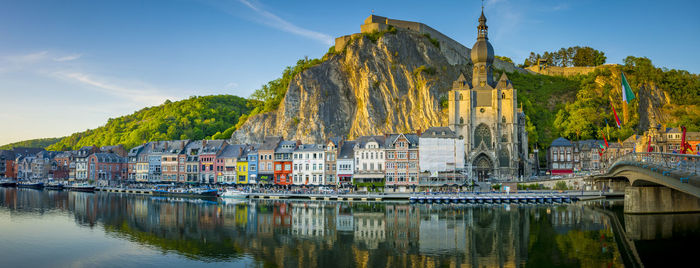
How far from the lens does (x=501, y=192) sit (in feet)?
197

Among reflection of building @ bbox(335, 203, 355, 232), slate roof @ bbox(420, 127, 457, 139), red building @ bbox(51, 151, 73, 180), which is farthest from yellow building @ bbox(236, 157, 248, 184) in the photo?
red building @ bbox(51, 151, 73, 180)

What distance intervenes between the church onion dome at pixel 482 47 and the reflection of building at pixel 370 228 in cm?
4116

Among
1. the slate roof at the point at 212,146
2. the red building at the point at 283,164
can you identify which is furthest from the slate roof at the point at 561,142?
the slate roof at the point at 212,146

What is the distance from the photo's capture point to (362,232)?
35.3m

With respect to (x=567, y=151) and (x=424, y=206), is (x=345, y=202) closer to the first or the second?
(x=424, y=206)

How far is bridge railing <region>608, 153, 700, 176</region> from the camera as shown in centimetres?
2312

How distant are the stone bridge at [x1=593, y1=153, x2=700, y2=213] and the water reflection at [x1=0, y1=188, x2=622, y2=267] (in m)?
3.75

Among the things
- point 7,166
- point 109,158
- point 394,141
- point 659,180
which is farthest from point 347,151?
point 7,166

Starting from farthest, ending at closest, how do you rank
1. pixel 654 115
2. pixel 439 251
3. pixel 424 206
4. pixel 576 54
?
pixel 576 54, pixel 654 115, pixel 424 206, pixel 439 251

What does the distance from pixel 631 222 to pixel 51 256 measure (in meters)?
39.0

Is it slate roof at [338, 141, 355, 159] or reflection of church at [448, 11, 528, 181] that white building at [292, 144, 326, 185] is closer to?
slate roof at [338, 141, 355, 159]

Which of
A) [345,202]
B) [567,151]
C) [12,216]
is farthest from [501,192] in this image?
[12,216]

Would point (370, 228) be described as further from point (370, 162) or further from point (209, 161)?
point (209, 161)

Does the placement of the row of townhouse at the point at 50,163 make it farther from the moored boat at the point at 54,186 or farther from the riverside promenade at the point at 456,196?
A: the riverside promenade at the point at 456,196
